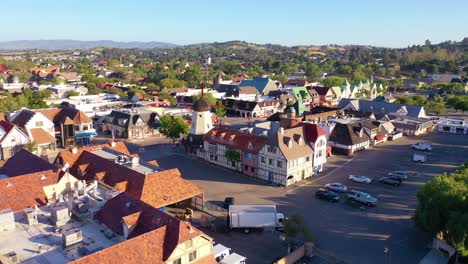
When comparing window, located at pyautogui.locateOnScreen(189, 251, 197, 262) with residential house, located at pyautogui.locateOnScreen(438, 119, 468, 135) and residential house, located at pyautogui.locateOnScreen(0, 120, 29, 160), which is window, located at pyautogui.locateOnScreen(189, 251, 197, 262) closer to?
residential house, located at pyautogui.locateOnScreen(0, 120, 29, 160)

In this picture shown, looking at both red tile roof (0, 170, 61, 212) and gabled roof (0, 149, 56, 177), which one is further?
gabled roof (0, 149, 56, 177)

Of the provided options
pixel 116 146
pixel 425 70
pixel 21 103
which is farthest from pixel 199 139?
pixel 425 70

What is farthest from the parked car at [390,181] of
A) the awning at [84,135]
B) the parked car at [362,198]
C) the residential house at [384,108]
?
the awning at [84,135]

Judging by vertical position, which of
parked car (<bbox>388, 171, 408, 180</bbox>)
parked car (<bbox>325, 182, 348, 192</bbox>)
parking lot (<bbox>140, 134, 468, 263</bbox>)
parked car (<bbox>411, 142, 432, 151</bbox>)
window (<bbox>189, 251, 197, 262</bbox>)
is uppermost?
window (<bbox>189, 251, 197, 262</bbox>)

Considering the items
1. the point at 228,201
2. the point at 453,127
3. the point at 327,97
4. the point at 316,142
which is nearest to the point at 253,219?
the point at 228,201

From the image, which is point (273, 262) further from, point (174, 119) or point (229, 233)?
point (174, 119)

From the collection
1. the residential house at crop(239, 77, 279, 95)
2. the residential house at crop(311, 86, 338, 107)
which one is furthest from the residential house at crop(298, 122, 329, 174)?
the residential house at crop(239, 77, 279, 95)

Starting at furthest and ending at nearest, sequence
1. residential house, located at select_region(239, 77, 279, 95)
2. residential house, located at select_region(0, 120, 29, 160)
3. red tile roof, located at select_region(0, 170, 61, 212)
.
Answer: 1. residential house, located at select_region(239, 77, 279, 95)
2. residential house, located at select_region(0, 120, 29, 160)
3. red tile roof, located at select_region(0, 170, 61, 212)

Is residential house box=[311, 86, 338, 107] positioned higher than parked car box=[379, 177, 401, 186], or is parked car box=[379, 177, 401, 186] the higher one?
residential house box=[311, 86, 338, 107]
